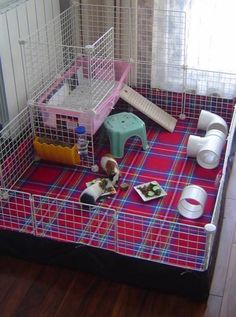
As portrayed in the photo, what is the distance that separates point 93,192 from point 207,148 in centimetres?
67

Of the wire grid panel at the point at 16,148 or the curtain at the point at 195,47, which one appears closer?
the wire grid panel at the point at 16,148

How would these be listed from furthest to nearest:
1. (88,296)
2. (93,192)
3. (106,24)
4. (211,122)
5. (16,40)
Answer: (106,24) < (211,122) < (16,40) < (93,192) < (88,296)

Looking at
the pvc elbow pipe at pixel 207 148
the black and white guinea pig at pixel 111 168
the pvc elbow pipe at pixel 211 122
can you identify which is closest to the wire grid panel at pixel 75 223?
the black and white guinea pig at pixel 111 168

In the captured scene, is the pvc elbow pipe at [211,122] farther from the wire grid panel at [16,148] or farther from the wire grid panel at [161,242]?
the wire grid panel at [16,148]

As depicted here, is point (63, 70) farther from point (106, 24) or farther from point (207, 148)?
point (207, 148)

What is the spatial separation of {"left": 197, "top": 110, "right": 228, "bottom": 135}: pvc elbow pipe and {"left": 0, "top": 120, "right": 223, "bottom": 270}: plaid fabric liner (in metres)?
0.07

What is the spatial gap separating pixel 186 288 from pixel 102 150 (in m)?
1.11

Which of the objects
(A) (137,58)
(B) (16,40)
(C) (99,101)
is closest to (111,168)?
(C) (99,101)

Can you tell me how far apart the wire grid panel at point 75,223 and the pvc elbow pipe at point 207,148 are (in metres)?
0.66

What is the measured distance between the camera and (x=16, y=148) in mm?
2748

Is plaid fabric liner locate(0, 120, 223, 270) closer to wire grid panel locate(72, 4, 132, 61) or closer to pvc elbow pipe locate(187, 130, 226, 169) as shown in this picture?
pvc elbow pipe locate(187, 130, 226, 169)

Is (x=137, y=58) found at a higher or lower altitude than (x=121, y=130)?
higher

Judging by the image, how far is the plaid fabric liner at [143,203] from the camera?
87.2 inches

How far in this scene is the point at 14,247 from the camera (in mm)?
2271
